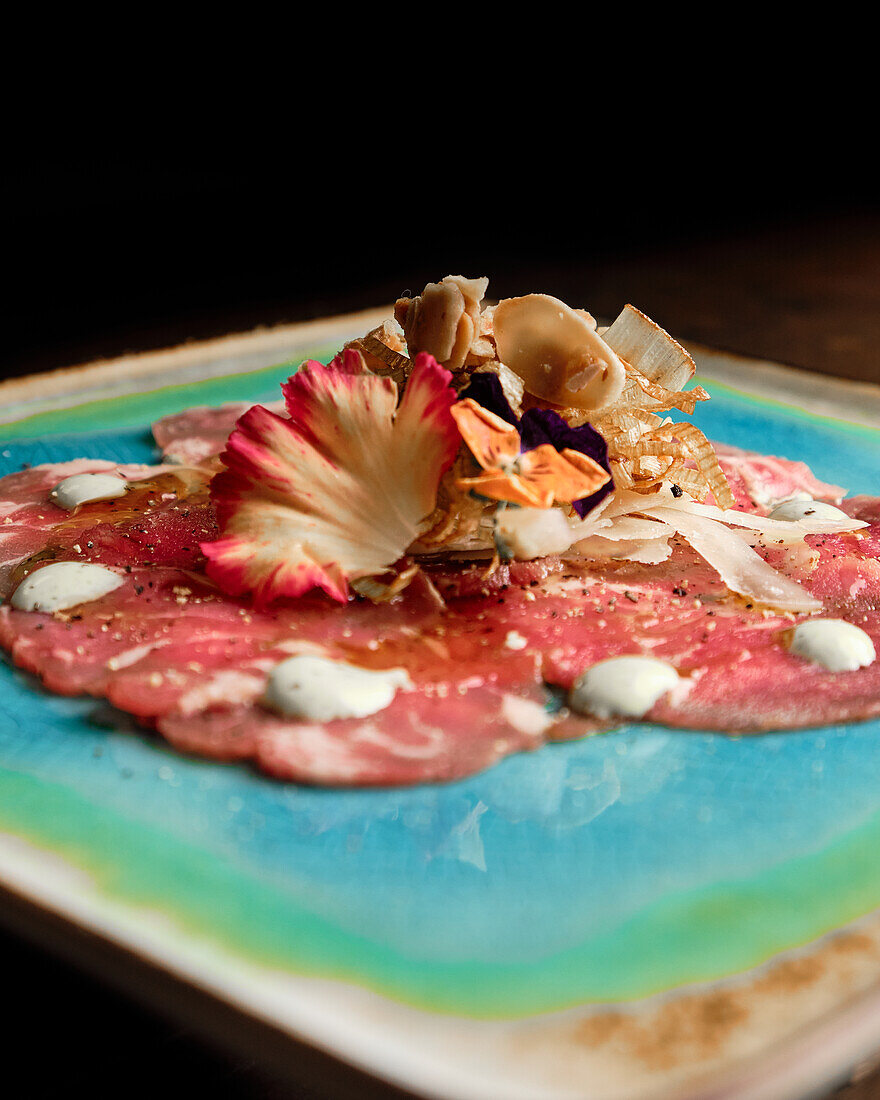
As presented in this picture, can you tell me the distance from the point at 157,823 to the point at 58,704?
11.5 inches

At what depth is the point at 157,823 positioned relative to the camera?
49.7 inches

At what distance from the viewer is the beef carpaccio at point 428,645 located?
1.38m

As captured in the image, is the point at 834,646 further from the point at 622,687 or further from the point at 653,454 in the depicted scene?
the point at 653,454

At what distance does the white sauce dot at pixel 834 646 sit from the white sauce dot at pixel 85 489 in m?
1.19

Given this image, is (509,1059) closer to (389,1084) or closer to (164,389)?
(389,1084)

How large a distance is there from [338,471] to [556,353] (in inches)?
14.6

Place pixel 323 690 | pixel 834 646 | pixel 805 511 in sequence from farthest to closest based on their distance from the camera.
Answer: pixel 805 511 < pixel 834 646 < pixel 323 690

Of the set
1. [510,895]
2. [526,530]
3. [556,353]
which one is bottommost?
[510,895]

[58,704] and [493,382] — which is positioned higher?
[493,382]

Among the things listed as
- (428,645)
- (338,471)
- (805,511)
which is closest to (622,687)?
(428,645)

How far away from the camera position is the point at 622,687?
1459mm

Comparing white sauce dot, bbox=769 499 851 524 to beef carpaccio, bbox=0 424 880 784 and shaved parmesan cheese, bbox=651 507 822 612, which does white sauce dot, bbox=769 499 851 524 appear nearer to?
beef carpaccio, bbox=0 424 880 784

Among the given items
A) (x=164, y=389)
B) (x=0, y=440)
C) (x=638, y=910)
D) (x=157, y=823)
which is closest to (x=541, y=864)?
(x=638, y=910)

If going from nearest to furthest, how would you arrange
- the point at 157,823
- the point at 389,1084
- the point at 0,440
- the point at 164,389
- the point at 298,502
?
1. the point at 389,1084
2. the point at 157,823
3. the point at 298,502
4. the point at 0,440
5. the point at 164,389
